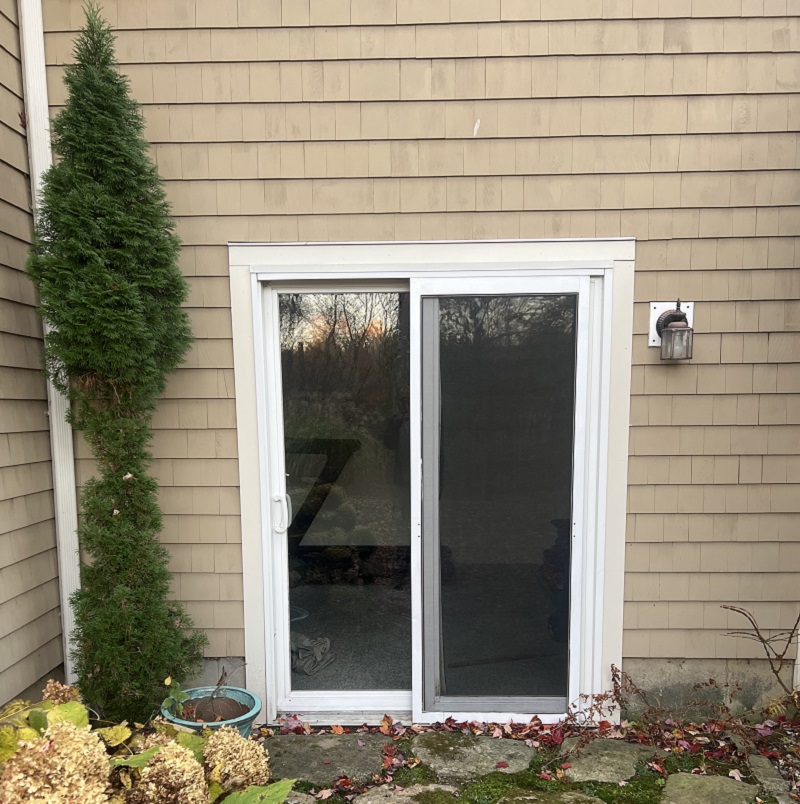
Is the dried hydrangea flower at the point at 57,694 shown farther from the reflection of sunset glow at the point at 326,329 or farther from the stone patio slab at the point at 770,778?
the stone patio slab at the point at 770,778

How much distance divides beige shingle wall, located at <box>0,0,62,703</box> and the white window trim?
2.73 feet

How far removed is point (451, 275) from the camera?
2223 millimetres

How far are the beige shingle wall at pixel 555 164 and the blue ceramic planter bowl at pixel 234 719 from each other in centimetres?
96

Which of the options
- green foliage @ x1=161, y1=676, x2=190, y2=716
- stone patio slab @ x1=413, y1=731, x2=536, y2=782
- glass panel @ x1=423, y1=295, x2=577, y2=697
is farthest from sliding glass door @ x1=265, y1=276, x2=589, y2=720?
green foliage @ x1=161, y1=676, x2=190, y2=716

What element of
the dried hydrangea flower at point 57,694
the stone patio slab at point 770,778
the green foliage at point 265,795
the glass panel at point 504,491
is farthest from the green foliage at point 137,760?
the stone patio slab at point 770,778

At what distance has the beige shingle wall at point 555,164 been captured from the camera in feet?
7.03

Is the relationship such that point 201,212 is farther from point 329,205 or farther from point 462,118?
point 462,118

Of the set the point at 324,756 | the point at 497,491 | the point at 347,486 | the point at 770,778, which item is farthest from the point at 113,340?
the point at 770,778

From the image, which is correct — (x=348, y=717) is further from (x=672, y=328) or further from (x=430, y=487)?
(x=672, y=328)

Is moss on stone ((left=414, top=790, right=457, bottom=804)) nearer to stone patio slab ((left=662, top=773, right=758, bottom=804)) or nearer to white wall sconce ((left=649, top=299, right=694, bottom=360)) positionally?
stone patio slab ((left=662, top=773, right=758, bottom=804))

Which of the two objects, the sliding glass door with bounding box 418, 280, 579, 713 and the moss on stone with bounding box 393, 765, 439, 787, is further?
the sliding glass door with bounding box 418, 280, 579, 713

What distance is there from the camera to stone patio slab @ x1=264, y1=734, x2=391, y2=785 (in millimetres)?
2109

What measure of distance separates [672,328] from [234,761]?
88.8 inches

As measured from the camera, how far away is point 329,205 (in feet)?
7.33
